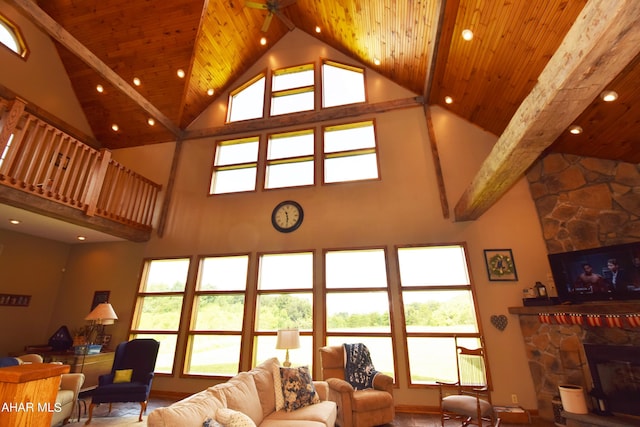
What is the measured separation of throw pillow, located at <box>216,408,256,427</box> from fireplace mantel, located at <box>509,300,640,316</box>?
4.05m

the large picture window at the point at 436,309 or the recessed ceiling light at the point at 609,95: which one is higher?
the recessed ceiling light at the point at 609,95

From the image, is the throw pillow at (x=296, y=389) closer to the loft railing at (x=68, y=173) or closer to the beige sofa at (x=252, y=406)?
the beige sofa at (x=252, y=406)

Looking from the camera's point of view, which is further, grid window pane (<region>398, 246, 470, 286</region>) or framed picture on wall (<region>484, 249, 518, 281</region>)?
grid window pane (<region>398, 246, 470, 286</region>)

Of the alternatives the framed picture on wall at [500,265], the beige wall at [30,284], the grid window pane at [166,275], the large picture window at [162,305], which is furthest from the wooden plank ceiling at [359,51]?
the large picture window at [162,305]

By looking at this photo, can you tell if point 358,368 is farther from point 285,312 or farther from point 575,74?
point 575,74

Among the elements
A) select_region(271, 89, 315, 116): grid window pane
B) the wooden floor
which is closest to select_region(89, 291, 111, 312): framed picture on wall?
the wooden floor

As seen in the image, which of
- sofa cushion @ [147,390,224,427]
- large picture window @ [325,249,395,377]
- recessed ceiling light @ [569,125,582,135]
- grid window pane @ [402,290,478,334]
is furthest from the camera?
large picture window @ [325,249,395,377]

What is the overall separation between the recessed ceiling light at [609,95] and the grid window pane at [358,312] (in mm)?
3819

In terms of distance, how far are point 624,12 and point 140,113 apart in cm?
779

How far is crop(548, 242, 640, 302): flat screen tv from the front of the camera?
137 inches

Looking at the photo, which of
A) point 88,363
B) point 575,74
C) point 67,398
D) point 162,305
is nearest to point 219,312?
point 162,305

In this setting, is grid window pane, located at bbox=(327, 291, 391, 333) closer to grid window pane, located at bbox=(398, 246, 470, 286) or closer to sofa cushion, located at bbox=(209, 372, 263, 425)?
grid window pane, located at bbox=(398, 246, 470, 286)

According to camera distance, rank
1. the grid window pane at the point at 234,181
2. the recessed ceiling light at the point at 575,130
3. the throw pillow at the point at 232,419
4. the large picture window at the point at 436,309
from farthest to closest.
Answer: the grid window pane at the point at 234,181, the large picture window at the point at 436,309, the recessed ceiling light at the point at 575,130, the throw pillow at the point at 232,419

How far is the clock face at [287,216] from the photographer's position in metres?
5.64
